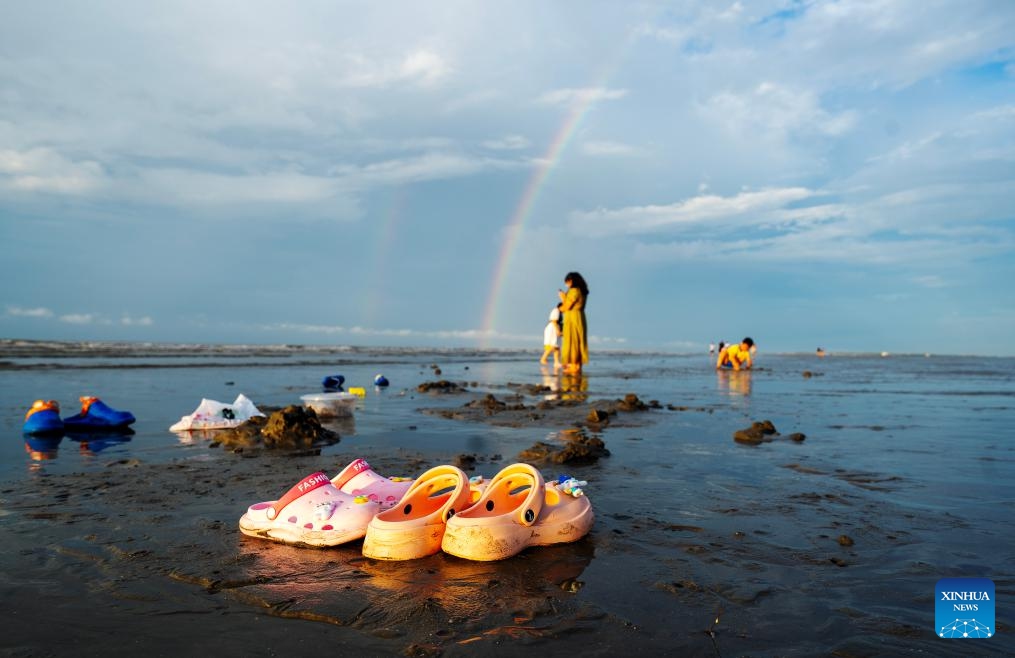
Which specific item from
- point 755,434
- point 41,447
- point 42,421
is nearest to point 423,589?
point 755,434

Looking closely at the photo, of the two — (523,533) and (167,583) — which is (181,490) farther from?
(523,533)

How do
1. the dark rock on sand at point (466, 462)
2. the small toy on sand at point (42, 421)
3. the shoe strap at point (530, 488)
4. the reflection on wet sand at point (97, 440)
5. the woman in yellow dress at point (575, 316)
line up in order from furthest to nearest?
the woman in yellow dress at point (575, 316)
the small toy on sand at point (42, 421)
the reflection on wet sand at point (97, 440)
the dark rock on sand at point (466, 462)
the shoe strap at point (530, 488)

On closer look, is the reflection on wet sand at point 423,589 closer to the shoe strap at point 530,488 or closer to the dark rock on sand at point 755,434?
the shoe strap at point 530,488

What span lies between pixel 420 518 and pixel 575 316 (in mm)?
17681

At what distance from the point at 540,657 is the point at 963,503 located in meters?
4.57

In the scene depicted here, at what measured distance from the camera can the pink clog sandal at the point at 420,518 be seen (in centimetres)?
381

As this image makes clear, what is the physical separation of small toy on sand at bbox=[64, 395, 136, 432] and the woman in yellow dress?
47.2ft

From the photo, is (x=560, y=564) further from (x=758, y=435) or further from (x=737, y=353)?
(x=737, y=353)

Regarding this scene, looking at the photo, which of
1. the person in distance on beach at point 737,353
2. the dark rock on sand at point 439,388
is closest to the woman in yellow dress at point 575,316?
the dark rock on sand at point 439,388

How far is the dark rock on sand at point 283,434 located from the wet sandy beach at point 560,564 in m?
0.48

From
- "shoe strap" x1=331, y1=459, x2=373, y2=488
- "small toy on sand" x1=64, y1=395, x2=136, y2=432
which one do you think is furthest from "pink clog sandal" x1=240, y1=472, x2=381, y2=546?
"small toy on sand" x1=64, y1=395, x2=136, y2=432

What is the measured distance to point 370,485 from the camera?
186 inches

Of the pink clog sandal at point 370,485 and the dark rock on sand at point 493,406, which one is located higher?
the pink clog sandal at point 370,485

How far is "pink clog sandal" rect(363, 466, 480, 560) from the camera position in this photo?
12.5 feet
